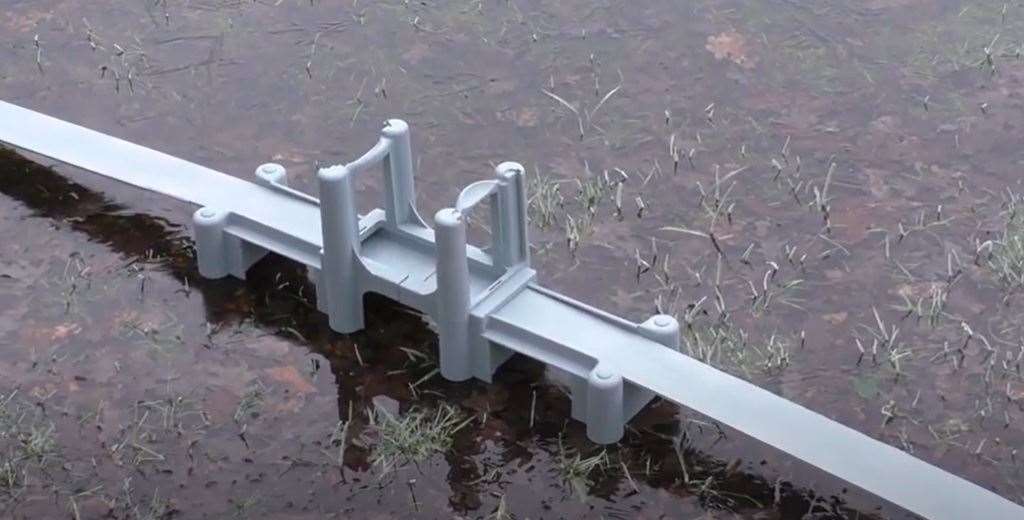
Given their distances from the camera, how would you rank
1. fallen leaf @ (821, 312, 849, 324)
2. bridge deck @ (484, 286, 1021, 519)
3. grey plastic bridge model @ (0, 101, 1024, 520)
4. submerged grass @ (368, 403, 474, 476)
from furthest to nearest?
1. fallen leaf @ (821, 312, 849, 324)
2. submerged grass @ (368, 403, 474, 476)
3. grey plastic bridge model @ (0, 101, 1024, 520)
4. bridge deck @ (484, 286, 1021, 519)

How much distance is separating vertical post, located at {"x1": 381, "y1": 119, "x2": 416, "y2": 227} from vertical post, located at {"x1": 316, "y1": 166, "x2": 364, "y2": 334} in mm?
150

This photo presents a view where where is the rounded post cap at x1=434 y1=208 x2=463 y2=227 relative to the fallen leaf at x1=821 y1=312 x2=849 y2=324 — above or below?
above

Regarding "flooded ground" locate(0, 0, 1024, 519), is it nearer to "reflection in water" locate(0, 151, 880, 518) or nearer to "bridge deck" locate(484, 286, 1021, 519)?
"reflection in water" locate(0, 151, 880, 518)

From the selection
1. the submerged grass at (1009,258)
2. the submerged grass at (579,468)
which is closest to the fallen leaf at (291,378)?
the submerged grass at (579,468)

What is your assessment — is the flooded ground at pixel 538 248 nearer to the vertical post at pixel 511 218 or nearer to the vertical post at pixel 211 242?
the vertical post at pixel 211 242

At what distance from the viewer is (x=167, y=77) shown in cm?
566

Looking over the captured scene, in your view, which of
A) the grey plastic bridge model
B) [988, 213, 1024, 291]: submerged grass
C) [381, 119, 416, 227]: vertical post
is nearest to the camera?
the grey plastic bridge model

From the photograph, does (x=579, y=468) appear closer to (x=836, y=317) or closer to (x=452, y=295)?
(x=452, y=295)

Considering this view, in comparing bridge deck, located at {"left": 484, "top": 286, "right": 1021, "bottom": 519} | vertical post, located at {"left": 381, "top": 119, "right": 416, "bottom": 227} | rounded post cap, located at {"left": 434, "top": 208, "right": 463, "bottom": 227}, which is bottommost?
bridge deck, located at {"left": 484, "top": 286, "right": 1021, "bottom": 519}

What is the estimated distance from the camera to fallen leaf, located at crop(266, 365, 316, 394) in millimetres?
→ 4234

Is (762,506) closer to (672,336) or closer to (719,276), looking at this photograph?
(672,336)

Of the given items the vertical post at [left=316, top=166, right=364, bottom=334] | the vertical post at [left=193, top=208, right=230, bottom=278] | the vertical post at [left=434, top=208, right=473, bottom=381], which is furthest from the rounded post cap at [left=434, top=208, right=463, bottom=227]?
the vertical post at [left=193, top=208, right=230, bottom=278]

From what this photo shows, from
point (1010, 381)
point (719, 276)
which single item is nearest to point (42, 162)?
point (719, 276)

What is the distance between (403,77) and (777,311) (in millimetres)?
1751
